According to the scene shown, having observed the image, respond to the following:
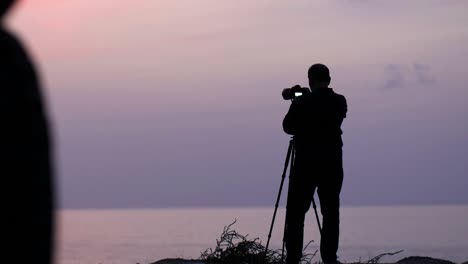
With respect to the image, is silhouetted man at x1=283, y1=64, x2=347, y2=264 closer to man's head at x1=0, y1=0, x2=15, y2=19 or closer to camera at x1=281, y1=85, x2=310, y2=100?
camera at x1=281, y1=85, x2=310, y2=100

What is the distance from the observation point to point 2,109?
4.61 feet

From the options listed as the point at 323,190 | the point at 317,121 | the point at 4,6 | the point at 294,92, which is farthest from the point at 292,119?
the point at 4,6

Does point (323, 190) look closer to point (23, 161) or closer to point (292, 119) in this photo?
point (292, 119)

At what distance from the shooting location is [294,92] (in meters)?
9.72

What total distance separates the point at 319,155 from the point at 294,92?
0.61 metres

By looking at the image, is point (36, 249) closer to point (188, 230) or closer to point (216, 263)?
point (216, 263)

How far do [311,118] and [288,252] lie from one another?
1.25 meters

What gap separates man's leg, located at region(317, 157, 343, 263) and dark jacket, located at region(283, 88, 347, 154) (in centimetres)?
20

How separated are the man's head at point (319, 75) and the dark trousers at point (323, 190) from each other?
2.13 feet

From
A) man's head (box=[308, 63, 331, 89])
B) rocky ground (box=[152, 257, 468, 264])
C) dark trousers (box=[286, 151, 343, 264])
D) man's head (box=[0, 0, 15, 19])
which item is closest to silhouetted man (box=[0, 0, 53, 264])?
man's head (box=[0, 0, 15, 19])

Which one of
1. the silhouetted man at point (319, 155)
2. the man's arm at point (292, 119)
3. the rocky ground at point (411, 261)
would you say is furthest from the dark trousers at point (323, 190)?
the rocky ground at point (411, 261)

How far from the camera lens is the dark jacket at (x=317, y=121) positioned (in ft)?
31.0

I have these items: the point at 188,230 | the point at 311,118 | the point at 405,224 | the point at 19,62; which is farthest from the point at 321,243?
the point at 405,224

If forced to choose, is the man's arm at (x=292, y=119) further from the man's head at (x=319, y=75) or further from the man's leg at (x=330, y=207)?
the man's leg at (x=330, y=207)
